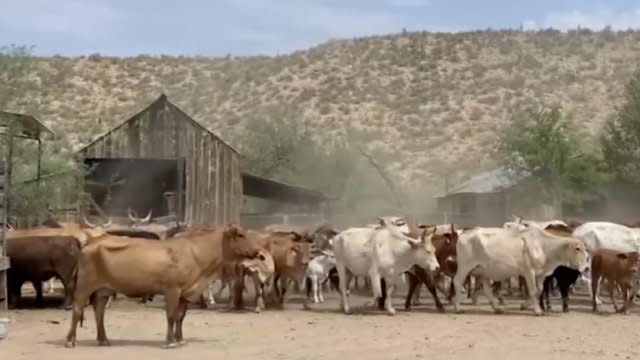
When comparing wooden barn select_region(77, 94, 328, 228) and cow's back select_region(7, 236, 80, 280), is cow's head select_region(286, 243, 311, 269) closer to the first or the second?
cow's back select_region(7, 236, 80, 280)

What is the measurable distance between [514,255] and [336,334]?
19.1 ft

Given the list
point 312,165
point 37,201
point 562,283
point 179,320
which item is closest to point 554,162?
point 312,165

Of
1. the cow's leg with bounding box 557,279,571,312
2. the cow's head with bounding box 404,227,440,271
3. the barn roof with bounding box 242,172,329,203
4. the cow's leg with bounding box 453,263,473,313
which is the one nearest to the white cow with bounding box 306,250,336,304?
the cow's head with bounding box 404,227,440,271

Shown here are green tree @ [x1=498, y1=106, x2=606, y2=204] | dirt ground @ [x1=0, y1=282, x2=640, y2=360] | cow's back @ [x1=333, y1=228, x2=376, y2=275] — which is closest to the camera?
dirt ground @ [x1=0, y1=282, x2=640, y2=360]

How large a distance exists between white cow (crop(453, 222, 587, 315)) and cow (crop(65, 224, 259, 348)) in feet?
25.3

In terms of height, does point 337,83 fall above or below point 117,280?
above

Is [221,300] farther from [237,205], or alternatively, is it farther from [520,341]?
[237,205]

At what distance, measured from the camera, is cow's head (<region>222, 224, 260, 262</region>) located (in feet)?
52.1

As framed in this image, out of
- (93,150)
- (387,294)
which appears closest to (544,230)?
(387,294)

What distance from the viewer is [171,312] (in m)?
15.0

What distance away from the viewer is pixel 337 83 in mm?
77312

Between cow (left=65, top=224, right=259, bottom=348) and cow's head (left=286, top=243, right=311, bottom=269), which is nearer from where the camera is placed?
cow (left=65, top=224, right=259, bottom=348)

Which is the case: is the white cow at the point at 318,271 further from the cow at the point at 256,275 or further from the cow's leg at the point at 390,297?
the cow's leg at the point at 390,297

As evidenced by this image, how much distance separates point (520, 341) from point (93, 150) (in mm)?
22880
